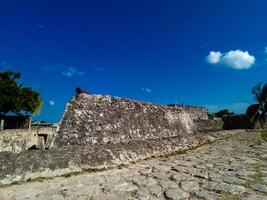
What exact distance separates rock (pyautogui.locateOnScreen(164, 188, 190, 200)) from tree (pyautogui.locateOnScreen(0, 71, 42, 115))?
1342 inches

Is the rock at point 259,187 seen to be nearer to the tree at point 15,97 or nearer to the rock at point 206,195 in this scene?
the rock at point 206,195

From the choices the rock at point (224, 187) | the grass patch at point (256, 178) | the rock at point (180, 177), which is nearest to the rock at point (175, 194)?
the rock at point (224, 187)

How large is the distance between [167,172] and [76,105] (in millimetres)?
2651

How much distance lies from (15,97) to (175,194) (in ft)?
115

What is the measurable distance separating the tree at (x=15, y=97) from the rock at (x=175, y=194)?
112 feet

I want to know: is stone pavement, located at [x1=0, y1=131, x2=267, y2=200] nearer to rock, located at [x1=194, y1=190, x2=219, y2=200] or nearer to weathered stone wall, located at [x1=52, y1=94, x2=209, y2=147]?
rock, located at [x1=194, y1=190, x2=219, y2=200]

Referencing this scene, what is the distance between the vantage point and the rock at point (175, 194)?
2924 millimetres

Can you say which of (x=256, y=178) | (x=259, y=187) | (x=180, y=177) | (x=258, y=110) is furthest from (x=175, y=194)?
(x=258, y=110)

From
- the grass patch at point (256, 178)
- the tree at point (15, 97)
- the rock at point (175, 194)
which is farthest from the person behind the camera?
the tree at point (15, 97)

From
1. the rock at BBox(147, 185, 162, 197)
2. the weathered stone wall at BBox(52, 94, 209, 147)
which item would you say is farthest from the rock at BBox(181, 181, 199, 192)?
the weathered stone wall at BBox(52, 94, 209, 147)

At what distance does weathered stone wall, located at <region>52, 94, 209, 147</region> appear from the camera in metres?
5.24

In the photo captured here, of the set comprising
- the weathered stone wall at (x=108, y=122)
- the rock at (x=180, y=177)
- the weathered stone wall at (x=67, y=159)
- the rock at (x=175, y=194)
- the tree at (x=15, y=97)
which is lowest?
the rock at (x=175, y=194)

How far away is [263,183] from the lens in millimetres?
3340

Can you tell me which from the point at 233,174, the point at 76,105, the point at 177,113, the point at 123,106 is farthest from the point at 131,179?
the point at 177,113
